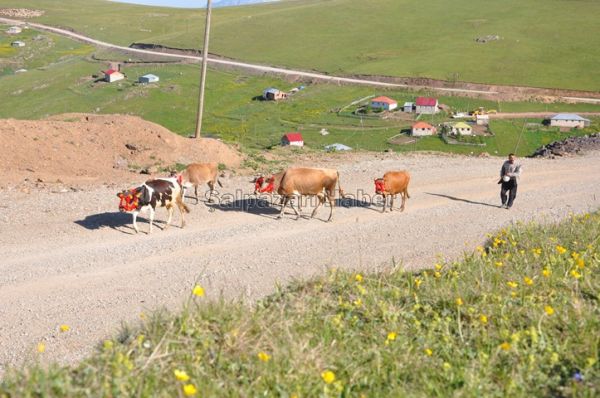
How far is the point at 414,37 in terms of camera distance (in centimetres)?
15000

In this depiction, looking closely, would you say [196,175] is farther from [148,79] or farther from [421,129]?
[148,79]

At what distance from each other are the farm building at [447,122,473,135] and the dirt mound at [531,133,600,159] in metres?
47.9

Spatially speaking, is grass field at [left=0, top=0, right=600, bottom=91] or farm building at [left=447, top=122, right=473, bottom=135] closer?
farm building at [left=447, top=122, right=473, bottom=135]

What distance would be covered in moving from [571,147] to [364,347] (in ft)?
108

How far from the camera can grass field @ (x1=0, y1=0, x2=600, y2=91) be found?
120m

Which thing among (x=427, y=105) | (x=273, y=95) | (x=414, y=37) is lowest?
(x=273, y=95)

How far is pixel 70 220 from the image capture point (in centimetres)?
1894

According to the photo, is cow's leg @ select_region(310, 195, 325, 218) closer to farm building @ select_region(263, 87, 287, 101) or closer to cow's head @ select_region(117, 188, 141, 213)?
cow's head @ select_region(117, 188, 141, 213)

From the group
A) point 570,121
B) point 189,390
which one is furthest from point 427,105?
point 189,390

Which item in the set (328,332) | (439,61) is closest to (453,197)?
(328,332)

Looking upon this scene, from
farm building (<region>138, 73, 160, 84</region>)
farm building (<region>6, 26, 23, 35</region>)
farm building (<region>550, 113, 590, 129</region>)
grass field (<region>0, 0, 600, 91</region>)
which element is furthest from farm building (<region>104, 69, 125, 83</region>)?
farm building (<region>550, 113, 590, 129</region>)

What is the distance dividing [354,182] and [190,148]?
807cm

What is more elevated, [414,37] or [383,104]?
[414,37]

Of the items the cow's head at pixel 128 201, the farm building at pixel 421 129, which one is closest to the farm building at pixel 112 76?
the farm building at pixel 421 129
